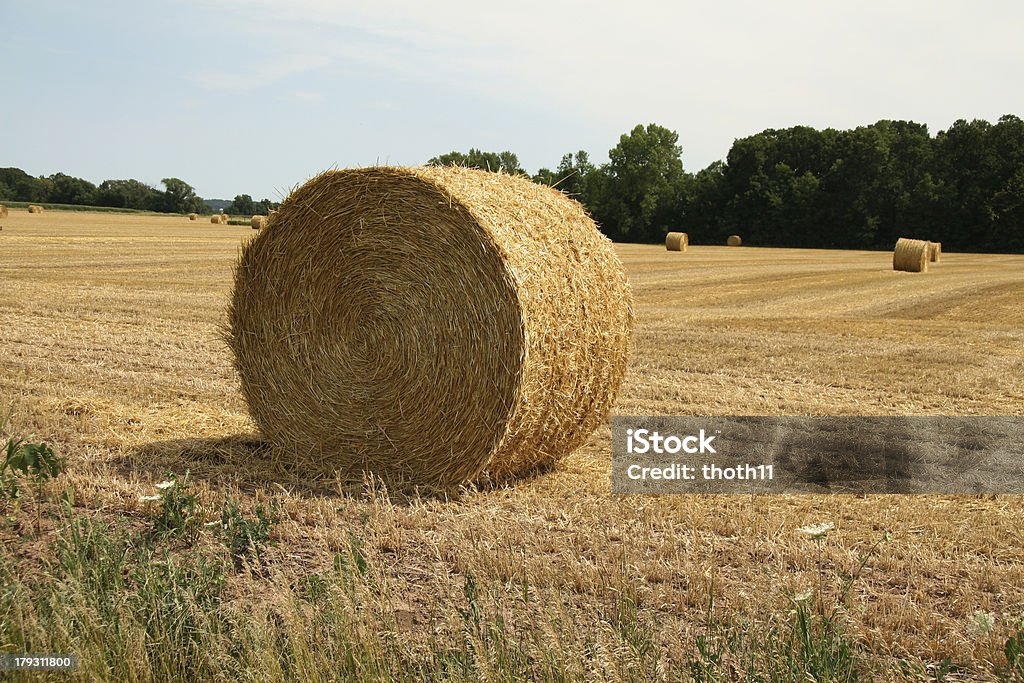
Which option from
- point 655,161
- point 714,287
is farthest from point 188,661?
point 655,161

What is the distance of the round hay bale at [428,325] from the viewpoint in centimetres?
589

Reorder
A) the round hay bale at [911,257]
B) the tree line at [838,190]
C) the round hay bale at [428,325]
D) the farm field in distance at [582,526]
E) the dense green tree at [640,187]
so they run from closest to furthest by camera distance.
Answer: the farm field in distance at [582,526] → the round hay bale at [428,325] → the round hay bale at [911,257] → the tree line at [838,190] → the dense green tree at [640,187]

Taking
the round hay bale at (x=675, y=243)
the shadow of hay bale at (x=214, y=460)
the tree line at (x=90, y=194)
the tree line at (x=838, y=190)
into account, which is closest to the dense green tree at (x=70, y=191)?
the tree line at (x=90, y=194)

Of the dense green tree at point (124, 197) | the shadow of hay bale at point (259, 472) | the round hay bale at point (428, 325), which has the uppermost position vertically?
the dense green tree at point (124, 197)

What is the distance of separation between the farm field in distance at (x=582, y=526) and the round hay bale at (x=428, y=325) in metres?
0.35

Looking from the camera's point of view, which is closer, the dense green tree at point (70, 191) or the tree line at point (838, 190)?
the tree line at point (838, 190)

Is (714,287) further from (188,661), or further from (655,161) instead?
(655,161)

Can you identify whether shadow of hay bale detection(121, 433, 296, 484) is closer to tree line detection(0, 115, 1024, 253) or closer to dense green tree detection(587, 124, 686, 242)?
tree line detection(0, 115, 1024, 253)

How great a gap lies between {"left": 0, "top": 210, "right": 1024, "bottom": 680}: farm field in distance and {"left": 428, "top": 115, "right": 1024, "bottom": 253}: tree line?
43843 millimetres

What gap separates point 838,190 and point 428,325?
62.5m

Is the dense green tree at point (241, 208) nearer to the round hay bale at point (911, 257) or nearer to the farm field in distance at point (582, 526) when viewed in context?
the round hay bale at point (911, 257)

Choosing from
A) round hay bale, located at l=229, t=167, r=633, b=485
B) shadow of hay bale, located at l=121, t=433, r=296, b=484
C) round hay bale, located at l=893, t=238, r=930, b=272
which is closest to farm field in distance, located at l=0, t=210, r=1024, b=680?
shadow of hay bale, located at l=121, t=433, r=296, b=484

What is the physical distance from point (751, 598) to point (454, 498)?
92.8 inches

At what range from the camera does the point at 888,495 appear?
19.2 feet
